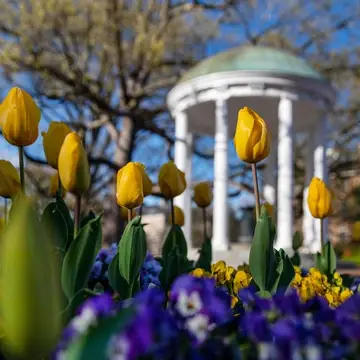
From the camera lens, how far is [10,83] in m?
11.9

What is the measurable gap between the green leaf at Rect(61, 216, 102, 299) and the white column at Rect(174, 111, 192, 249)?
6122 mm

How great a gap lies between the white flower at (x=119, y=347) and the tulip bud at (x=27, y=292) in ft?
0.33

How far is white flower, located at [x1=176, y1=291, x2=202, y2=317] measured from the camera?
0.90 m

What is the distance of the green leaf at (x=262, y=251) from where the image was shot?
4.74 feet

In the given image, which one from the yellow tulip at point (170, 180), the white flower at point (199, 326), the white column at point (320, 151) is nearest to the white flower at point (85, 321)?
the white flower at point (199, 326)

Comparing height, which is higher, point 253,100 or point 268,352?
point 253,100

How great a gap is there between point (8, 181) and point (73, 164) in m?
0.41

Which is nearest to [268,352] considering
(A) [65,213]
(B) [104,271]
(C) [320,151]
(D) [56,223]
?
(D) [56,223]

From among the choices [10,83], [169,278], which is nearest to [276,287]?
[169,278]

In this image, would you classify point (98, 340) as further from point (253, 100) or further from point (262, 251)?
point (253, 100)

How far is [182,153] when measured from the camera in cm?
793

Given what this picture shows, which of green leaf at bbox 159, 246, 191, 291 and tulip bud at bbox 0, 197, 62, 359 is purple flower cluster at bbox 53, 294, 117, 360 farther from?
green leaf at bbox 159, 246, 191, 291

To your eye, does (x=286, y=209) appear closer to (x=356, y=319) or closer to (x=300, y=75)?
(x=300, y=75)

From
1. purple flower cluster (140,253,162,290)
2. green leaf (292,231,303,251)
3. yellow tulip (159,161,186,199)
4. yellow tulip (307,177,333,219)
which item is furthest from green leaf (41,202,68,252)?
green leaf (292,231,303,251)
